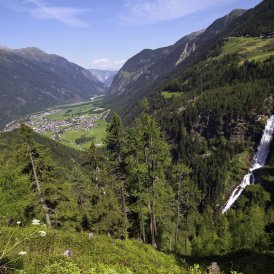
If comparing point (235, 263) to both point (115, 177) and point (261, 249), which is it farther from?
point (115, 177)

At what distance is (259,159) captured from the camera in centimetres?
15988

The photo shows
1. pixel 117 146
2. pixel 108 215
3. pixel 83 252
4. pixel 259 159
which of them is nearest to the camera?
pixel 83 252

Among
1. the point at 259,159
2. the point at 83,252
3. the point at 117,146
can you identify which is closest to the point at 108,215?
the point at 117,146

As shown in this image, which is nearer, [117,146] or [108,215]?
[117,146]

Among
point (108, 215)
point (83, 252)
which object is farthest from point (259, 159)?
point (83, 252)

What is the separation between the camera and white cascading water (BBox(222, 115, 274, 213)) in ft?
481

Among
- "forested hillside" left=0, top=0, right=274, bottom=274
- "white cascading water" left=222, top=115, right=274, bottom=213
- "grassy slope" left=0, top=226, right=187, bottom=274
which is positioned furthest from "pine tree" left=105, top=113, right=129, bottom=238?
"white cascading water" left=222, top=115, right=274, bottom=213

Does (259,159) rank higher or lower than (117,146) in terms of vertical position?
lower

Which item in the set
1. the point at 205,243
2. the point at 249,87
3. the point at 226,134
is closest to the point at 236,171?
the point at 226,134

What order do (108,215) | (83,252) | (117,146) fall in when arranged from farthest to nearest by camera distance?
(108,215) → (117,146) → (83,252)

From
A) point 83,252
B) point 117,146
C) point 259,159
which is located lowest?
point 259,159

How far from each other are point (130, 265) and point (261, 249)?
1155 inches

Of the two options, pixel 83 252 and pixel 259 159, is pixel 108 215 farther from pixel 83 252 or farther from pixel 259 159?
pixel 259 159

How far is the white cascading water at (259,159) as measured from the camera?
147 m
